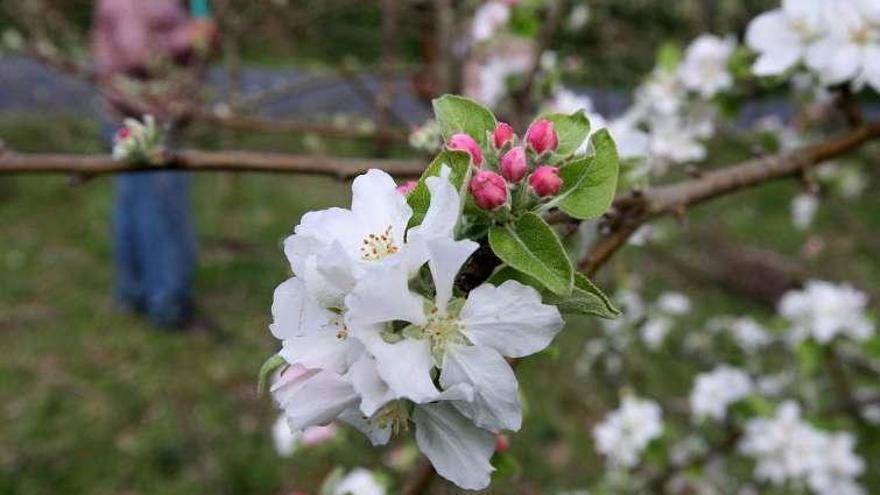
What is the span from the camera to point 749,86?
1833mm

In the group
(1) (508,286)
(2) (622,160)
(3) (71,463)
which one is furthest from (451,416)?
(3) (71,463)

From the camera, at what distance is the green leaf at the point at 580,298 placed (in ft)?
2.26

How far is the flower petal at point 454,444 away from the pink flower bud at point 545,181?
187mm

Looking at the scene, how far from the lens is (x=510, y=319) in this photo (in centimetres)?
68

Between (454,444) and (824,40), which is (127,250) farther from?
(454,444)

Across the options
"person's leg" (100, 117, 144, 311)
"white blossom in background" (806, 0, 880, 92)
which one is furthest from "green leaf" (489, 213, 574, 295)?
"person's leg" (100, 117, 144, 311)

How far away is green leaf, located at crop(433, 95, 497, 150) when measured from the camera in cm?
79

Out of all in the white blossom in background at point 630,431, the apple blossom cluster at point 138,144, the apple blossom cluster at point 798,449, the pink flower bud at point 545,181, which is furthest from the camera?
the white blossom in background at point 630,431

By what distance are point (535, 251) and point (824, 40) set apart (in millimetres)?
874

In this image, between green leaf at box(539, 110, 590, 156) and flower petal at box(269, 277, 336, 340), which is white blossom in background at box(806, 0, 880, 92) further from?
flower petal at box(269, 277, 336, 340)

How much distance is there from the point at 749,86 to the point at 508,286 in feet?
4.38

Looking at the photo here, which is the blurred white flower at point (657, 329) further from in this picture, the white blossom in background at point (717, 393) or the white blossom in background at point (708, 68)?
the white blossom in background at point (708, 68)

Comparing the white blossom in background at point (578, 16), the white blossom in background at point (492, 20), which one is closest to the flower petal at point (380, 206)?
the white blossom in background at point (492, 20)

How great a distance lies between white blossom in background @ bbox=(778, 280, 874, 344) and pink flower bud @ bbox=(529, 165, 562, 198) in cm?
165
